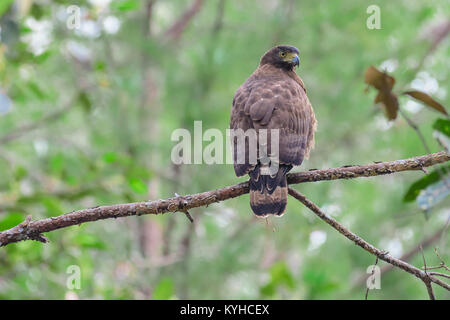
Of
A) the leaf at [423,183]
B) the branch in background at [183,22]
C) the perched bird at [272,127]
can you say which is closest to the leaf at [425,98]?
the leaf at [423,183]

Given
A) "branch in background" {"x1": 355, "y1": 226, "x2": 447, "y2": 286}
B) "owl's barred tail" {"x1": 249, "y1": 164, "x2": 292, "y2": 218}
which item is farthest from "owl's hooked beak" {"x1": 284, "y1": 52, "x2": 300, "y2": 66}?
"branch in background" {"x1": 355, "y1": 226, "x2": 447, "y2": 286}

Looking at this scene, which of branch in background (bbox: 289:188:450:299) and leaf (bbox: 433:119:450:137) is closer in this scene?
Answer: branch in background (bbox: 289:188:450:299)

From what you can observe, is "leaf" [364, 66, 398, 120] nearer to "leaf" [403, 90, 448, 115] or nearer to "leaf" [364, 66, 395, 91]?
"leaf" [364, 66, 395, 91]

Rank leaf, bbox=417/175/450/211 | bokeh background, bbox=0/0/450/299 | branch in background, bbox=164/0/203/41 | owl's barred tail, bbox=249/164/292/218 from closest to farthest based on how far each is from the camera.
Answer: leaf, bbox=417/175/450/211, owl's barred tail, bbox=249/164/292/218, bokeh background, bbox=0/0/450/299, branch in background, bbox=164/0/203/41

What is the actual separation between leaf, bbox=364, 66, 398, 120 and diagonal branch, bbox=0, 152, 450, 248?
30cm

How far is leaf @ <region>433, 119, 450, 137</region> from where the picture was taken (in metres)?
2.44

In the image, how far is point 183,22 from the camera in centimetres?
713

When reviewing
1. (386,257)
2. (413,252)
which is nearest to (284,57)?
(386,257)

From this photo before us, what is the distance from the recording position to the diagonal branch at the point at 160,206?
2346 mm

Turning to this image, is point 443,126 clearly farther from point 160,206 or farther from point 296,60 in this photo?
point 296,60

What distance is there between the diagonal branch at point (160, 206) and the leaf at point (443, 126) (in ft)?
0.31

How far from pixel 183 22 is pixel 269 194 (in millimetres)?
4644

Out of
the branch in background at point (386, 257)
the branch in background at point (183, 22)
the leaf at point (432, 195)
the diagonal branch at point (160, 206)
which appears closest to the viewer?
the branch in background at point (386, 257)

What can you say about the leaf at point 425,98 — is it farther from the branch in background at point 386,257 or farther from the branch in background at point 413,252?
the branch in background at point 413,252
